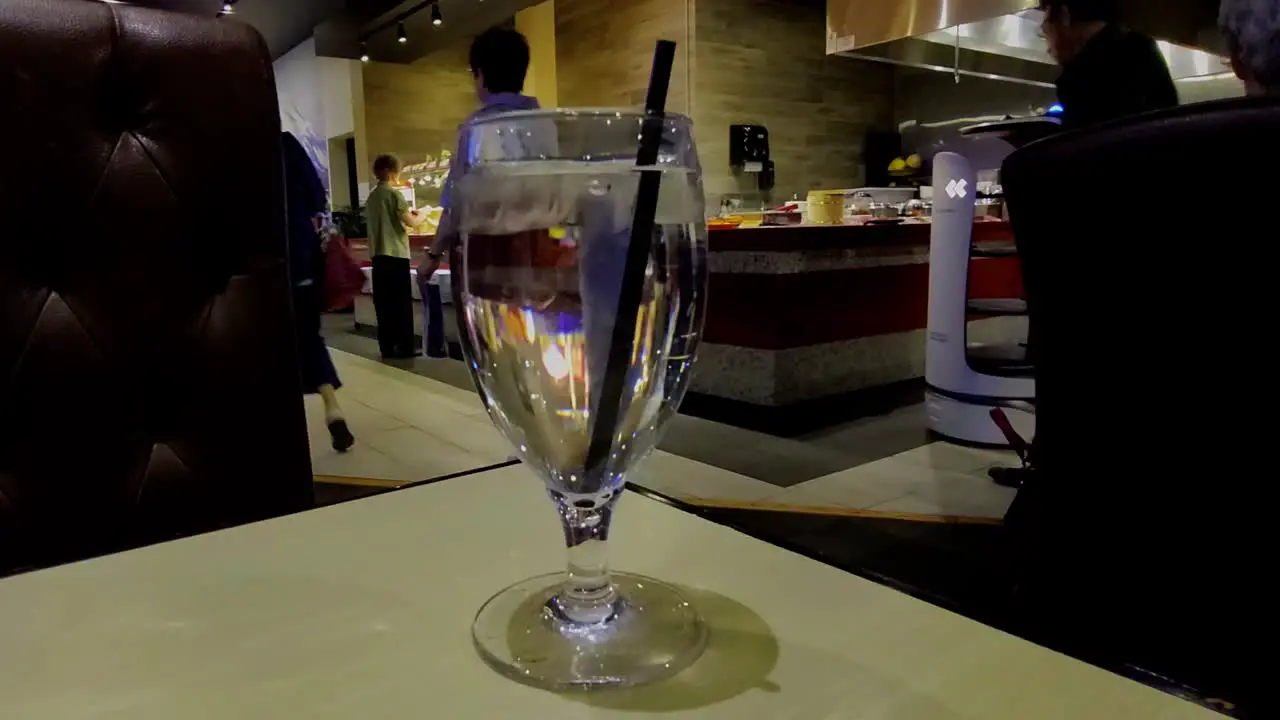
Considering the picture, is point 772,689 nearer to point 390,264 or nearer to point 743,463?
point 743,463

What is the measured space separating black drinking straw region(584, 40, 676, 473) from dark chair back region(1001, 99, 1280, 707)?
704 mm

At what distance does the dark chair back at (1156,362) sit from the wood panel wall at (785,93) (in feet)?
17.4

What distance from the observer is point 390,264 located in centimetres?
570

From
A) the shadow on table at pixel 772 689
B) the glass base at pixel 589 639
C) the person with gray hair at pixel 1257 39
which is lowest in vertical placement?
the shadow on table at pixel 772 689

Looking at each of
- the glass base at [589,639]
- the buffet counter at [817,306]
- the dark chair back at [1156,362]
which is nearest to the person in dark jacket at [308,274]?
the buffet counter at [817,306]

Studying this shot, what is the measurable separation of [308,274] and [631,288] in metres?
3.14

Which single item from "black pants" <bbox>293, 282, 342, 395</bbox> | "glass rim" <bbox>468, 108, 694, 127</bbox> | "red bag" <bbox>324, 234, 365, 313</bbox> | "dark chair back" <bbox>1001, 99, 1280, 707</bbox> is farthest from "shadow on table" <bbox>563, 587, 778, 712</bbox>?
"red bag" <bbox>324, 234, 365, 313</bbox>

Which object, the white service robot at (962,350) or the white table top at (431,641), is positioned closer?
the white table top at (431,641)

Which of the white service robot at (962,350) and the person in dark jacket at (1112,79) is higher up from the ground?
the person in dark jacket at (1112,79)

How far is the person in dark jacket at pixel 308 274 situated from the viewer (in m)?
3.11

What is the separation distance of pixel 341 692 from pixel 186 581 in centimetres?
16

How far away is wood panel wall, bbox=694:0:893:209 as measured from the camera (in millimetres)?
6531

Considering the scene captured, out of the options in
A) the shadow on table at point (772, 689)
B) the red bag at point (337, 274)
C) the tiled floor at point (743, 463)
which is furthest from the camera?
the red bag at point (337, 274)

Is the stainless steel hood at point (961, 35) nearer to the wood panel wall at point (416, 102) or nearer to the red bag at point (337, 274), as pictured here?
the red bag at point (337, 274)
